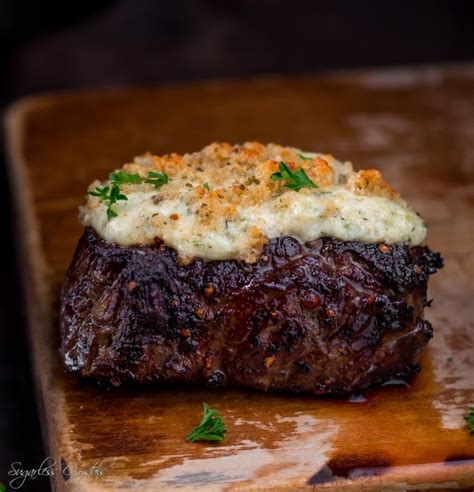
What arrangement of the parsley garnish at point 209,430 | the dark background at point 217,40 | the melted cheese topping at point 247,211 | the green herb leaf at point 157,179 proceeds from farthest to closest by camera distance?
the dark background at point 217,40 → the green herb leaf at point 157,179 → the melted cheese topping at point 247,211 → the parsley garnish at point 209,430

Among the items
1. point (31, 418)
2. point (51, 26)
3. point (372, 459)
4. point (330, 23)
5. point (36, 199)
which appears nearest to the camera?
point (372, 459)

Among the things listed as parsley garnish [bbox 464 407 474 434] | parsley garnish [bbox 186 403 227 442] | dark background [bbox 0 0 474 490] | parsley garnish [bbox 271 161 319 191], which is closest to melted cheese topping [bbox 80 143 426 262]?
parsley garnish [bbox 271 161 319 191]

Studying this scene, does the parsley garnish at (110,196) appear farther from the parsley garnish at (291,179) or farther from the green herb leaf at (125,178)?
the parsley garnish at (291,179)

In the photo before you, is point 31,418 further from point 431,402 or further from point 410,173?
point 410,173

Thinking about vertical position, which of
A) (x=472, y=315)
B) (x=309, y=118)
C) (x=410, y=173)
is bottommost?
(x=472, y=315)

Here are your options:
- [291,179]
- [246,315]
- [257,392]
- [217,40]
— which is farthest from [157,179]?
[217,40]

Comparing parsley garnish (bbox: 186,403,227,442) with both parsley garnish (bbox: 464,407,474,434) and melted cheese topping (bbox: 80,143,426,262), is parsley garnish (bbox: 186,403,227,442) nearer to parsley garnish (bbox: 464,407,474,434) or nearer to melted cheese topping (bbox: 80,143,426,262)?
melted cheese topping (bbox: 80,143,426,262)

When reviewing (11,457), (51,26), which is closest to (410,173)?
(11,457)

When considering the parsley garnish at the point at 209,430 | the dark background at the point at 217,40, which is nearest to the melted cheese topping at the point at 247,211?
the parsley garnish at the point at 209,430
